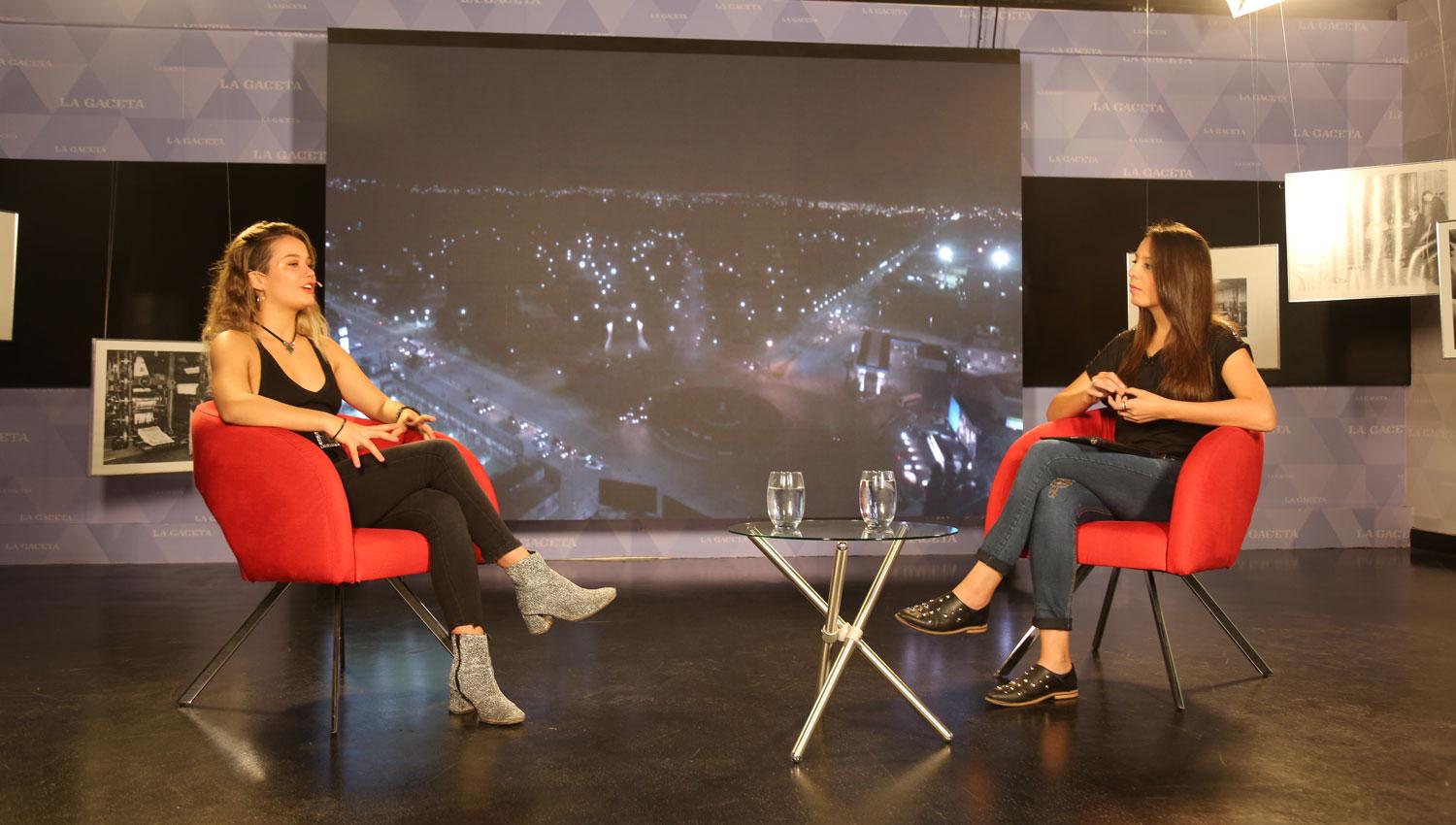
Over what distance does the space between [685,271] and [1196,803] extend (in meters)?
3.82

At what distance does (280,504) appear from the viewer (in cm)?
254

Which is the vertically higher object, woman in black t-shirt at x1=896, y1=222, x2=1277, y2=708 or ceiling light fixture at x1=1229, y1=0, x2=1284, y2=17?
ceiling light fixture at x1=1229, y1=0, x2=1284, y2=17

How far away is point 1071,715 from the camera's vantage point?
2.54 meters

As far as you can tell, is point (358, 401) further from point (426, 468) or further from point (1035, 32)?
point (1035, 32)

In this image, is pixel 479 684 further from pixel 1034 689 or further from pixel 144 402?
pixel 144 402

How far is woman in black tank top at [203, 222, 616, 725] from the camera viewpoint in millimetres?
2533

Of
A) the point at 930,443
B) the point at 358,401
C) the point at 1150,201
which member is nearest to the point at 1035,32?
the point at 1150,201

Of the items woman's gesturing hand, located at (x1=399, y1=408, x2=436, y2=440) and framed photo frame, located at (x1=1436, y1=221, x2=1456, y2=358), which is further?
framed photo frame, located at (x1=1436, y1=221, x2=1456, y2=358)

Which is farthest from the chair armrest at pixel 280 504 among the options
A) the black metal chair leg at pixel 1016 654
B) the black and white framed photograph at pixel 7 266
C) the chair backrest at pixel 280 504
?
the black and white framed photograph at pixel 7 266

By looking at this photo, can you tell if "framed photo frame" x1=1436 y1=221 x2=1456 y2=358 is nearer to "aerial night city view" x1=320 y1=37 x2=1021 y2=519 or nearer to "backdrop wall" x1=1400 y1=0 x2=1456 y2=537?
"backdrop wall" x1=1400 y1=0 x2=1456 y2=537

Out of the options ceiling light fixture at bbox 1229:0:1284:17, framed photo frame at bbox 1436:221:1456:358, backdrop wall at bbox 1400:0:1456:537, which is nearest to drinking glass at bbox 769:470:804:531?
ceiling light fixture at bbox 1229:0:1284:17

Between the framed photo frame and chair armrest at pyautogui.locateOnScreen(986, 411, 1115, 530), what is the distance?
2.85 metres

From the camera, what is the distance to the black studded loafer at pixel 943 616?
8.55 ft

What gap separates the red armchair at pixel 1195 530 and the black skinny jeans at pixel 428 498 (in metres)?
1.34
